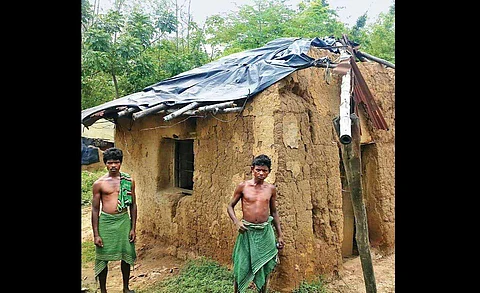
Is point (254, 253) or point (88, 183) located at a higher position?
point (88, 183)

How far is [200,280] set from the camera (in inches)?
213

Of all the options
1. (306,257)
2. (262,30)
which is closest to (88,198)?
(306,257)

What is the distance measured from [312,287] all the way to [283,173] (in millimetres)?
1434

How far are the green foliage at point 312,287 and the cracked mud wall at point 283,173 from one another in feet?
0.23

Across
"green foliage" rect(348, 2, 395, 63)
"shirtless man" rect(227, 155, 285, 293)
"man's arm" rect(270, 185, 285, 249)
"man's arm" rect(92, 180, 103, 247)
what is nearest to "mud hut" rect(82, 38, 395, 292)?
"man's arm" rect(270, 185, 285, 249)

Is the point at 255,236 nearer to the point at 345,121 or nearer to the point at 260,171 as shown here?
the point at 260,171

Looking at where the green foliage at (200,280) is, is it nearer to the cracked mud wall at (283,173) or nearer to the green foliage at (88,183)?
the cracked mud wall at (283,173)

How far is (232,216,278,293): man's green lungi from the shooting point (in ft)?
14.0

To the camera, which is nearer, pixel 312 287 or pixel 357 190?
pixel 357 190

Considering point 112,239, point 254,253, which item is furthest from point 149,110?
point 254,253

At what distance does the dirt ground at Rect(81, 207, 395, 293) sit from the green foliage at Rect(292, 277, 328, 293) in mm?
152

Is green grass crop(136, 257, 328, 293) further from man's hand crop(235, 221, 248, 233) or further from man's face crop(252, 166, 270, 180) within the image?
man's face crop(252, 166, 270, 180)

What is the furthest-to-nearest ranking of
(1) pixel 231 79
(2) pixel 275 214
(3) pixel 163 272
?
(1) pixel 231 79 < (3) pixel 163 272 < (2) pixel 275 214

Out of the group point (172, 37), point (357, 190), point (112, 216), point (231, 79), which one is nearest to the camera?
point (357, 190)
